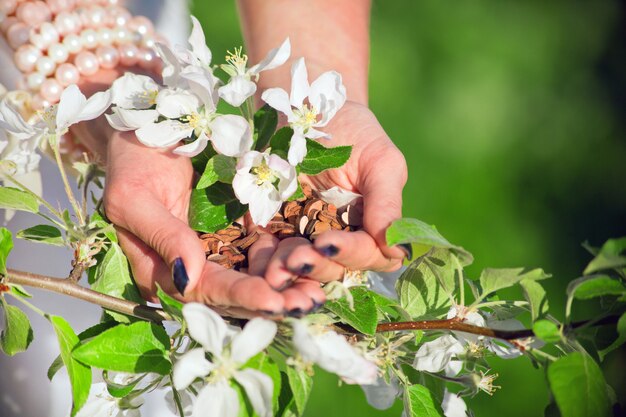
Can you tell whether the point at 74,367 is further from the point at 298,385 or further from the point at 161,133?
the point at 161,133

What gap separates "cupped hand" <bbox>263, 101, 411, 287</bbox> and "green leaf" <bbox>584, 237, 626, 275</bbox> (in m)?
0.24

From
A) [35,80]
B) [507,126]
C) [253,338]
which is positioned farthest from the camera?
[507,126]

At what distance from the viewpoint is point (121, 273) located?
41.9 inches

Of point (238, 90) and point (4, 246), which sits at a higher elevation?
point (238, 90)

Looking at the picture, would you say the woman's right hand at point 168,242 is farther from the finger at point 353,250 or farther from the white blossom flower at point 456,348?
the white blossom flower at point 456,348

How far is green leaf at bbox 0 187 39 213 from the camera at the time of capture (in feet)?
3.31

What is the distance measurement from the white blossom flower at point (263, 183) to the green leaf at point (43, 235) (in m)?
0.27

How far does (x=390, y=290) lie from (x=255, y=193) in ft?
1.14

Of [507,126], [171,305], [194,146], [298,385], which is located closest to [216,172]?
[194,146]

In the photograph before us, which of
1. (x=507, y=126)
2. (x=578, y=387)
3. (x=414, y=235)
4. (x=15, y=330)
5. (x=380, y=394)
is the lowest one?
(x=507, y=126)

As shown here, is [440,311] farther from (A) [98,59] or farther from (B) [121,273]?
(A) [98,59]

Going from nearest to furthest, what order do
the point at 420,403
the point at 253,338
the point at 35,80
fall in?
the point at 253,338 → the point at 420,403 → the point at 35,80

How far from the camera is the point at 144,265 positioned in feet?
3.53

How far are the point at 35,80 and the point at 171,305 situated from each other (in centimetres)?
88
